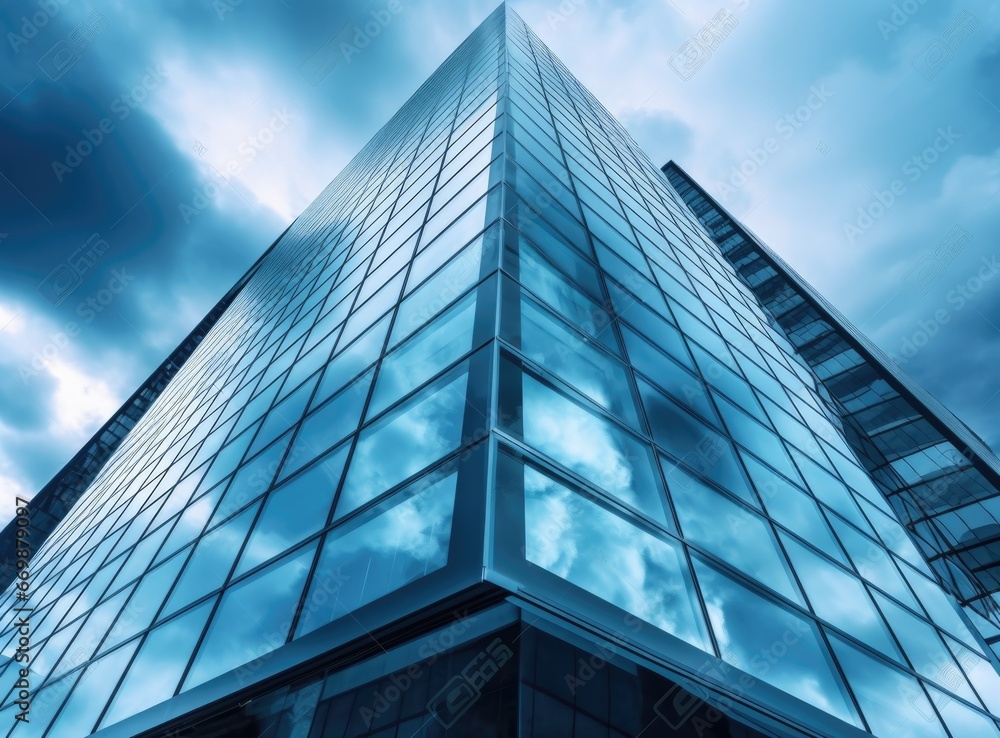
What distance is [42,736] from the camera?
8.84 meters

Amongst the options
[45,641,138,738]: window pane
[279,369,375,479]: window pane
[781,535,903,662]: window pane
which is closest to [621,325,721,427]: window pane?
[781,535,903,662]: window pane

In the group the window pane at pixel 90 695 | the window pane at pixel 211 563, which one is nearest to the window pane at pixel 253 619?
the window pane at pixel 211 563

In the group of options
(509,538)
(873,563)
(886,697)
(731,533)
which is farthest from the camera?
(873,563)

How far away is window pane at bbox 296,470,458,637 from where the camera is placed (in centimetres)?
518

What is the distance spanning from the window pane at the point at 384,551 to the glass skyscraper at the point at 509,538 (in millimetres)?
33

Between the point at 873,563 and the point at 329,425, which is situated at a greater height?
the point at 329,425

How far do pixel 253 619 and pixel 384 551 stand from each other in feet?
7.79

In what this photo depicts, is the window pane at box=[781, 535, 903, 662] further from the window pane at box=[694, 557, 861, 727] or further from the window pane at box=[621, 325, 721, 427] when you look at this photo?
the window pane at box=[621, 325, 721, 427]

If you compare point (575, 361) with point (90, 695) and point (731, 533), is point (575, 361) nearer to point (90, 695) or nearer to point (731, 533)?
point (731, 533)

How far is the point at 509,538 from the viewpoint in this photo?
4.78 meters

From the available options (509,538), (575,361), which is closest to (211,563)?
(509,538)

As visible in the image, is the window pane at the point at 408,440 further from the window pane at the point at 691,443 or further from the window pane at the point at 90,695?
the window pane at the point at 90,695

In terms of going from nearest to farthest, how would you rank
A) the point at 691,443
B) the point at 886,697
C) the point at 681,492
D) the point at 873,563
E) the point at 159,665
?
the point at 681,492 < the point at 886,697 < the point at 159,665 < the point at 691,443 < the point at 873,563

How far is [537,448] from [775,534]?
4653 millimetres
